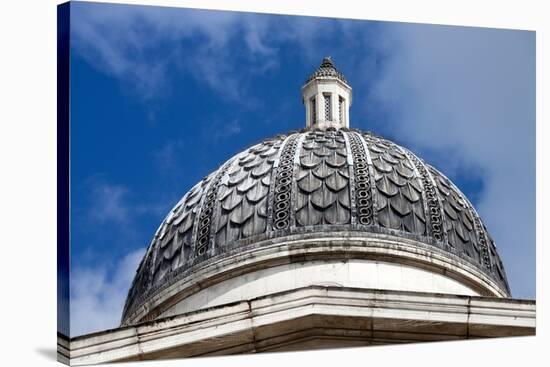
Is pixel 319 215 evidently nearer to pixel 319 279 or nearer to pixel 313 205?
pixel 313 205

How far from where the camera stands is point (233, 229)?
29.6 meters

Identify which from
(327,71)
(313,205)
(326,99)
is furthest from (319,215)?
(326,99)

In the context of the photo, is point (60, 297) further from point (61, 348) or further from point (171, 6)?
point (171, 6)

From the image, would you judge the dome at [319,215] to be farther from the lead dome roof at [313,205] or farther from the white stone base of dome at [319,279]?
the white stone base of dome at [319,279]

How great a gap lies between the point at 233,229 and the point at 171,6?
→ 615 cm

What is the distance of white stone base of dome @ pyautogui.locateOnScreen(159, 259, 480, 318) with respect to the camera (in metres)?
28.6

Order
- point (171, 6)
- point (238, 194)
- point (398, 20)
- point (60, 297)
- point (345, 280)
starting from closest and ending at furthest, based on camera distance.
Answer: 1. point (60, 297)
2. point (171, 6)
3. point (398, 20)
4. point (345, 280)
5. point (238, 194)

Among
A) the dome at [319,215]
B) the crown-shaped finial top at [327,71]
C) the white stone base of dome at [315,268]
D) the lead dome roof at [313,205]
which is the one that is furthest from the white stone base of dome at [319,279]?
the crown-shaped finial top at [327,71]

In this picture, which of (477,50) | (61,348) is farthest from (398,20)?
(61,348)

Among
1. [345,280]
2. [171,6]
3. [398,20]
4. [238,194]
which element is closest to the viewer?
[171,6]

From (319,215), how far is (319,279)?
1313 mm

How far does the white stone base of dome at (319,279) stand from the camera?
1126 inches

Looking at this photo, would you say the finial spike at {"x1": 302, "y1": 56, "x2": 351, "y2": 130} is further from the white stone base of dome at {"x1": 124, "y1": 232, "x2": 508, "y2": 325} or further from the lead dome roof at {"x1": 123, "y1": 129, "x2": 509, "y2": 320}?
the white stone base of dome at {"x1": 124, "y1": 232, "x2": 508, "y2": 325}

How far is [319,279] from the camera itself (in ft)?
93.7
